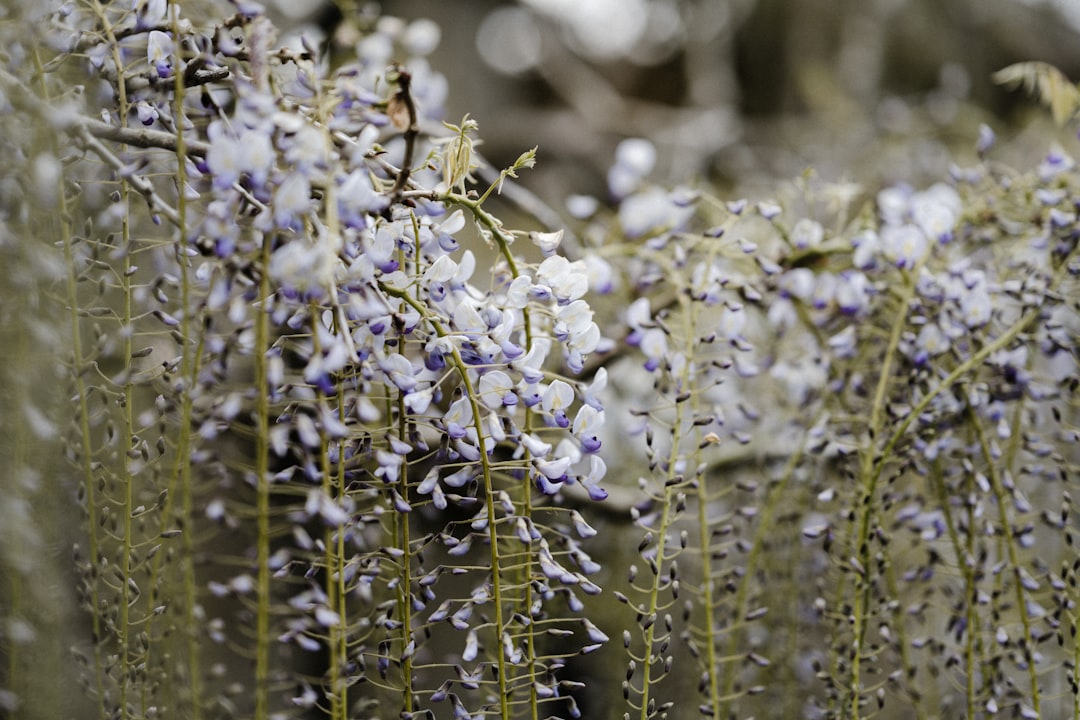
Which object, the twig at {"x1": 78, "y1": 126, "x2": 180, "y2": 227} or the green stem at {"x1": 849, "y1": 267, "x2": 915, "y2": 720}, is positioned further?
the green stem at {"x1": 849, "y1": 267, "x2": 915, "y2": 720}

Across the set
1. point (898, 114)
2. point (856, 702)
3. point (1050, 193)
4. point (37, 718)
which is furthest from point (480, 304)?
point (898, 114)

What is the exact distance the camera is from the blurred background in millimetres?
3393

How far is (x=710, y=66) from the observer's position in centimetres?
378

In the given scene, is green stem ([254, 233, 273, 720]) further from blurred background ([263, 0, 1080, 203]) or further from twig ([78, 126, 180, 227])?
blurred background ([263, 0, 1080, 203])

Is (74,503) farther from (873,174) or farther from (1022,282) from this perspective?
(873,174)

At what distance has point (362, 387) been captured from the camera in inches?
27.6

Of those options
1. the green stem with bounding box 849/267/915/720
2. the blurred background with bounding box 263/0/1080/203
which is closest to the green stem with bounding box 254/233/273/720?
the green stem with bounding box 849/267/915/720

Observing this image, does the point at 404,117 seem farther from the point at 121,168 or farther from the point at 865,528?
the point at 865,528

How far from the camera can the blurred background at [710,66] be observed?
339cm

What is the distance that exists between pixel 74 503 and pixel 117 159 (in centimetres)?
33

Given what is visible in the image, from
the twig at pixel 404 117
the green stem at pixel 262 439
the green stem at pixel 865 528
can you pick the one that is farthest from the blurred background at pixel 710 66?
the green stem at pixel 262 439

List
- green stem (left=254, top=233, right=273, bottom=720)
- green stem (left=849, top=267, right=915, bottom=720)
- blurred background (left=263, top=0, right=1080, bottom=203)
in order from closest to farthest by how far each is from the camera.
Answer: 1. green stem (left=254, top=233, right=273, bottom=720)
2. green stem (left=849, top=267, right=915, bottom=720)
3. blurred background (left=263, top=0, right=1080, bottom=203)

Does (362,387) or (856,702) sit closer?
(362,387)

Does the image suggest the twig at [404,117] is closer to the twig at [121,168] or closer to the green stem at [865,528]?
the twig at [121,168]
